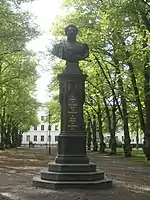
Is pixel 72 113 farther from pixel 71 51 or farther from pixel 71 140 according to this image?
pixel 71 51

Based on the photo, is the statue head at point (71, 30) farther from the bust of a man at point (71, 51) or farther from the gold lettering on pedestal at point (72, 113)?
the gold lettering on pedestal at point (72, 113)

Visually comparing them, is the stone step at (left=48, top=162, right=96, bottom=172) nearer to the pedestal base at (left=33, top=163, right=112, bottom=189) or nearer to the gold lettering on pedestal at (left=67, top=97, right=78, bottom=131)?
the pedestal base at (left=33, top=163, right=112, bottom=189)

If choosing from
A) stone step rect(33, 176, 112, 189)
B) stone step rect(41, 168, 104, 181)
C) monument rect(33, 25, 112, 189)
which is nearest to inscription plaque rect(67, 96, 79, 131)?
monument rect(33, 25, 112, 189)

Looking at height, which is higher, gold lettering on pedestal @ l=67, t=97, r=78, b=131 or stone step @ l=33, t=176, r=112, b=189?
gold lettering on pedestal @ l=67, t=97, r=78, b=131

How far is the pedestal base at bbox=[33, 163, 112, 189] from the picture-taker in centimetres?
1169

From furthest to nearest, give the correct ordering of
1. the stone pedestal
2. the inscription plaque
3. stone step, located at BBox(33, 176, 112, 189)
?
the inscription plaque
the stone pedestal
stone step, located at BBox(33, 176, 112, 189)

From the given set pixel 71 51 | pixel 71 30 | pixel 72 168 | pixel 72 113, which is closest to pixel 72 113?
pixel 72 113

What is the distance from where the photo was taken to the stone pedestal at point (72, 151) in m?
12.0

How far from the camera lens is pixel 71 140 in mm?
13078

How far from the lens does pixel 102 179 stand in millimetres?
12516

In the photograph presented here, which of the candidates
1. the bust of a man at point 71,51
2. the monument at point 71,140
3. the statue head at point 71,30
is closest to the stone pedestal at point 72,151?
the monument at point 71,140

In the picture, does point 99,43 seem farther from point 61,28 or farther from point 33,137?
point 33,137

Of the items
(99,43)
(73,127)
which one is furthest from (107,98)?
(73,127)

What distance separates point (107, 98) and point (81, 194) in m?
28.8
